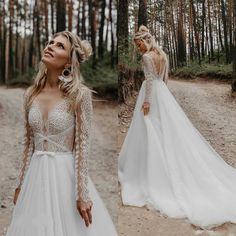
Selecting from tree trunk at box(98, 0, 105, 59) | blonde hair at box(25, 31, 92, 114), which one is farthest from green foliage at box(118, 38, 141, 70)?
tree trunk at box(98, 0, 105, 59)

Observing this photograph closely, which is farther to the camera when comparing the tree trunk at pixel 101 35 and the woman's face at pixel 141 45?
the tree trunk at pixel 101 35

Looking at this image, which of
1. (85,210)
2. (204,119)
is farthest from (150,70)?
(85,210)

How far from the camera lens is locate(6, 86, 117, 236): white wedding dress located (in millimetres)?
1268

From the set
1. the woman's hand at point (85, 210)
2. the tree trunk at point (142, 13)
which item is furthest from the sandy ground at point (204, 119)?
the woman's hand at point (85, 210)

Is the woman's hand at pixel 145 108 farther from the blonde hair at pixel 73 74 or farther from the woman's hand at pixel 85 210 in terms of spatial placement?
the woman's hand at pixel 85 210

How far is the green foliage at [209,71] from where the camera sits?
164cm

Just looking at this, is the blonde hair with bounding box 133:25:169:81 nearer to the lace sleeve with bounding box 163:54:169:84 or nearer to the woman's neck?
the lace sleeve with bounding box 163:54:169:84

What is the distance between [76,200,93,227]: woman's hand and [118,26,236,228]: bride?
0.41 m

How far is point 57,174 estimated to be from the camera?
51.1 inches

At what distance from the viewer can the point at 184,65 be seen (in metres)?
1.66

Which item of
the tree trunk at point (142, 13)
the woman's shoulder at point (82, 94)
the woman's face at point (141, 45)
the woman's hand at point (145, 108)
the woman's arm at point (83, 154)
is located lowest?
the woman's arm at point (83, 154)

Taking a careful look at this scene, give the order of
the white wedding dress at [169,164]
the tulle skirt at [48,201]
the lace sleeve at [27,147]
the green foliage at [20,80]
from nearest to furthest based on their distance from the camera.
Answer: the tulle skirt at [48,201] < the lace sleeve at [27,147] < the white wedding dress at [169,164] < the green foliage at [20,80]

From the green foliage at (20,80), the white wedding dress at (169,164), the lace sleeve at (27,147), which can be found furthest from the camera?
the green foliage at (20,80)

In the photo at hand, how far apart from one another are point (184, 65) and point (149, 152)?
39 cm
